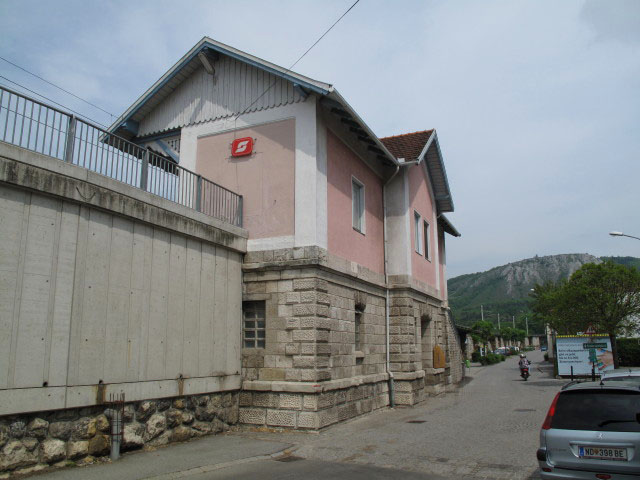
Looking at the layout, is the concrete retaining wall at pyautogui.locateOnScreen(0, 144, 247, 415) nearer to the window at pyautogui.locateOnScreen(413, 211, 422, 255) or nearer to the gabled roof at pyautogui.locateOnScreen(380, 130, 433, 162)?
the gabled roof at pyautogui.locateOnScreen(380, 130, 433, 162)

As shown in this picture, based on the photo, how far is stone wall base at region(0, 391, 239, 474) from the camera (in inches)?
291

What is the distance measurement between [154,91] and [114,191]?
6192 millimetres

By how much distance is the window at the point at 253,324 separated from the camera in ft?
41.2

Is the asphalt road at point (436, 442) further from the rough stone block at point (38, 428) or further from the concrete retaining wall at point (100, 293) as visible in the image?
the rough stone block at point (38, 428)

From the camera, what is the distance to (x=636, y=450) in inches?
225

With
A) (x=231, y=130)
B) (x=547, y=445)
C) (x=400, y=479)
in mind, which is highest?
(x=231, y=130)

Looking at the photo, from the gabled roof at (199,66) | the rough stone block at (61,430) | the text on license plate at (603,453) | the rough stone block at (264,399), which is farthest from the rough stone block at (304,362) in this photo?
the text on license plate at (603,453)

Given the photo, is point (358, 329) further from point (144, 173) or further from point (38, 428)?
point (38, 428)

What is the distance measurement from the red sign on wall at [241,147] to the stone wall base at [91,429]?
585 centimetres

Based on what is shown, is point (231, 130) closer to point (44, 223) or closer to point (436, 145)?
point (44, 223)

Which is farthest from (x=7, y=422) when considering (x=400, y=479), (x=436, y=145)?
(x=436, y=145)

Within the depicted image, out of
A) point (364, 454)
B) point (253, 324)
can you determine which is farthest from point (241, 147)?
point (364, 454)

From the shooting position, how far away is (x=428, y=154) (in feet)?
68.5

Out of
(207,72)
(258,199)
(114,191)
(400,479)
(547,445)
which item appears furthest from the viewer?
(207,72)
